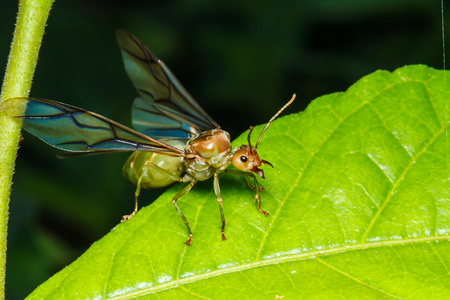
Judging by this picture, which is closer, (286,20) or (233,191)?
(233,191)

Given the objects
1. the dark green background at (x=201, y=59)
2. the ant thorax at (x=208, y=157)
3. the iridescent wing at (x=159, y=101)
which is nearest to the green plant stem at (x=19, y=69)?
the iridescent wing at (x=159, y=101)

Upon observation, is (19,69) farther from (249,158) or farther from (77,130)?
(249,158)

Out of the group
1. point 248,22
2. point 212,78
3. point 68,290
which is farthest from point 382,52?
point 68,290

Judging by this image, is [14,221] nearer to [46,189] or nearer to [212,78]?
[46,189]

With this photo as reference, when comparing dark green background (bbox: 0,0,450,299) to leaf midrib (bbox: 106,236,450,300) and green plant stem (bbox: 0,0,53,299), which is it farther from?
green plant stem (bbox: 0,0,53,299)

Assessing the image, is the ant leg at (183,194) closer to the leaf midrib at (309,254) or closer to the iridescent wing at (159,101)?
the leaf midrib at (309,254)
